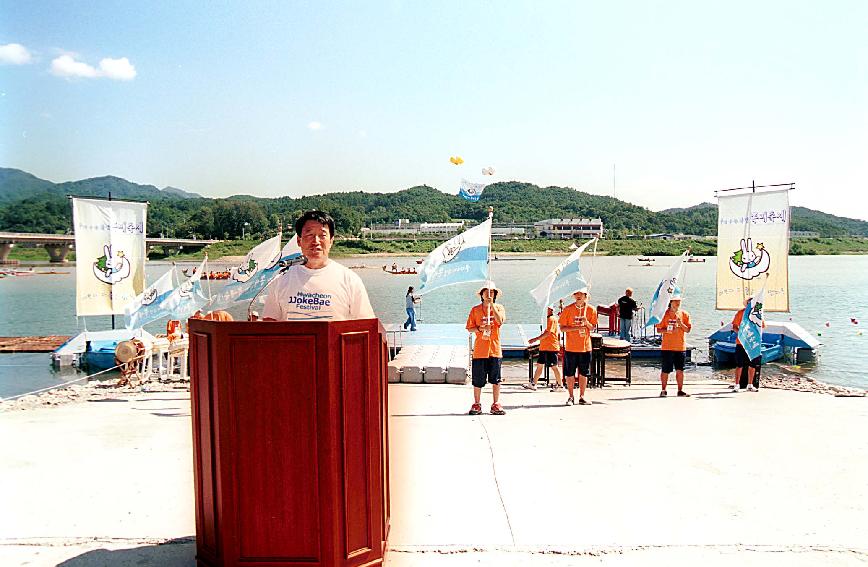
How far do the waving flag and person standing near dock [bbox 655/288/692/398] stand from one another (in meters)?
5.82

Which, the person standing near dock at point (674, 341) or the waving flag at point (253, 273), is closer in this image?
the person standing near dock at point (674, 341)

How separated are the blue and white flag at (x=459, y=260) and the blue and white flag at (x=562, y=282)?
1.72 meters

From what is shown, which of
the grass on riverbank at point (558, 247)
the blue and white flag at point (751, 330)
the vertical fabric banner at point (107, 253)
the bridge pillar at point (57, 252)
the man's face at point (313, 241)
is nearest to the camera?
the man's face at point (313, 241)

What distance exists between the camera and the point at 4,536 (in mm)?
3723

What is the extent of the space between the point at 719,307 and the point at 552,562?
12.2 m

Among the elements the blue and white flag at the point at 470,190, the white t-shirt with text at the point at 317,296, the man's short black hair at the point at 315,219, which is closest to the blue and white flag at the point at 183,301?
the blue and white flag at the point at 470,190

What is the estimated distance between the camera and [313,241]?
348cm

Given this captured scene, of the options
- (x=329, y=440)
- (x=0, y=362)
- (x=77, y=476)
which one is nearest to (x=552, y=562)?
(x=329, y=440)

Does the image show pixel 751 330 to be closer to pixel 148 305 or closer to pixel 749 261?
pixel 749 261

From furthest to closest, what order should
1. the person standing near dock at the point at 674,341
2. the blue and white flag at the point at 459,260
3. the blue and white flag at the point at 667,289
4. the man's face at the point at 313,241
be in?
the blue and white flag at the point at 667,289 → the blue and white flag at the point at 459,260 → the person standing near dock at the point at 674,341 → the man's face at the point at 313,241

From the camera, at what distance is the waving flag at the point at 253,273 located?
36.7 feet

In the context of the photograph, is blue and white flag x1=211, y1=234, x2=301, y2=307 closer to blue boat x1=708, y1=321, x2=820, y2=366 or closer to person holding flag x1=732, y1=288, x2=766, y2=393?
person holding flag x1=732, y1=288, x2=766, y2=393

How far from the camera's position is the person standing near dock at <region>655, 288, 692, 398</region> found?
9469mm

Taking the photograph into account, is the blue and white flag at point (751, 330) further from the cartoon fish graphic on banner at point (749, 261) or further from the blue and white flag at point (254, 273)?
the blue and white flag at point (254, 273)
